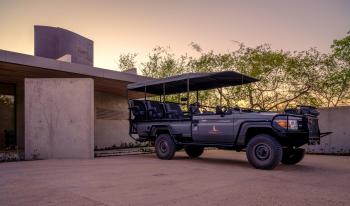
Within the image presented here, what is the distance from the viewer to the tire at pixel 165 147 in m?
10.8

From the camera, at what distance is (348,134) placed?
1283cm

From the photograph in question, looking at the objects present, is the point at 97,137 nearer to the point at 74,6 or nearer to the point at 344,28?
the point at 74,6

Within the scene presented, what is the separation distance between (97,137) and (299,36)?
11.4 meters

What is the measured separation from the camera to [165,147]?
11.0 metres

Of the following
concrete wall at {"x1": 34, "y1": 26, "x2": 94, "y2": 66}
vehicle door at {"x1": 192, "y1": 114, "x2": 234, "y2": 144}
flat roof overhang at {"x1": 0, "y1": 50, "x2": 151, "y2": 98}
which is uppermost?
concrete wall at {"x1": 34, "y1": 26, "x2": 94, "y2": 66}

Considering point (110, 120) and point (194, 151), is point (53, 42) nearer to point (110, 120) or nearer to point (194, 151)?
point (110, 120)

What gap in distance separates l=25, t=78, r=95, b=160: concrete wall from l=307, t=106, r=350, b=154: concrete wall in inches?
361

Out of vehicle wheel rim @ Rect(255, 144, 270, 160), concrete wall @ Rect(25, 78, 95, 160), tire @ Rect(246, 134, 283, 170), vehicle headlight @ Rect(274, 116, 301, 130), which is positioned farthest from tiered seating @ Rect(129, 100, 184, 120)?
vehicle headlight @ Rect(274, 116, 301, 130)

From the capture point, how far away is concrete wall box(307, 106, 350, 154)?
42.3 feet

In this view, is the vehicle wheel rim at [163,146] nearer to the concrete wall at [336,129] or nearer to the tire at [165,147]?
the tire at [165,147]

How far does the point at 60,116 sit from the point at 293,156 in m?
7.59

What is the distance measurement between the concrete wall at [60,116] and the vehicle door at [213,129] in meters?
3.80

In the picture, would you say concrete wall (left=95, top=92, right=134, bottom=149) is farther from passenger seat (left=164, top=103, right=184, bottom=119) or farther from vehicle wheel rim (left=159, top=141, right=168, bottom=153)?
vehicle wheel rim (left=159, top=141, right=168, bottom=153)

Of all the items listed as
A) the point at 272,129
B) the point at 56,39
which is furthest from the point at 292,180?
the point at 56,39
